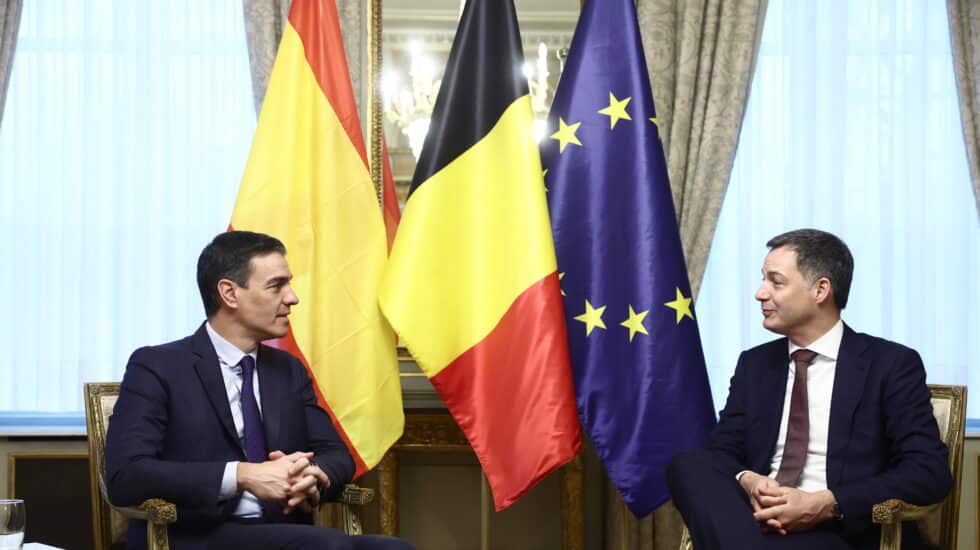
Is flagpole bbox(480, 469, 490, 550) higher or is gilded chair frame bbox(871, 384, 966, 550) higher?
gilded chair frame bbox(871, 384, 966, 550)

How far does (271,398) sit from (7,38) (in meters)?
2.29

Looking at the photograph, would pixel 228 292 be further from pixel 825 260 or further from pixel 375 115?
pixel 825 260

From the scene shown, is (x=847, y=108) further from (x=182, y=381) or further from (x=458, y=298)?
(x=182, y=381)

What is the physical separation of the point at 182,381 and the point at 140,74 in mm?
1967

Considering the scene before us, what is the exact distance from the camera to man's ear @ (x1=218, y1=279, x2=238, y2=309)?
10.0ft

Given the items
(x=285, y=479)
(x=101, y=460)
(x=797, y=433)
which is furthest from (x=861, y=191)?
(x=101, y=460)

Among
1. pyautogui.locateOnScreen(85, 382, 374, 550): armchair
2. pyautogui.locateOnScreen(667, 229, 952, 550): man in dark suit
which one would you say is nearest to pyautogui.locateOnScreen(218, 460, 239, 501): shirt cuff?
pyautogui.locateOnScreen(85, 382, 374, 550): armchair

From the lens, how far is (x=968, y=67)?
447 cm

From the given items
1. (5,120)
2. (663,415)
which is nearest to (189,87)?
(5,120)

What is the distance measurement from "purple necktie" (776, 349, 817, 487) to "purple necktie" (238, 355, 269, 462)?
150 cm

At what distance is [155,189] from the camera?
4.42 meters

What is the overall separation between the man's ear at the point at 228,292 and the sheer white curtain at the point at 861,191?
2.17 meters

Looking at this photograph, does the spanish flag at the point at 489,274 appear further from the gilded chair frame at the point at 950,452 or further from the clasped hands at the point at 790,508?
the gilded chair frame at the point at 950,452

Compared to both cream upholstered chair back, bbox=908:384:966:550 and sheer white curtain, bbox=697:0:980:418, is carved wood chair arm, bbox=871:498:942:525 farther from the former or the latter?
sheer white curtain, bbox=697:0:980:418
